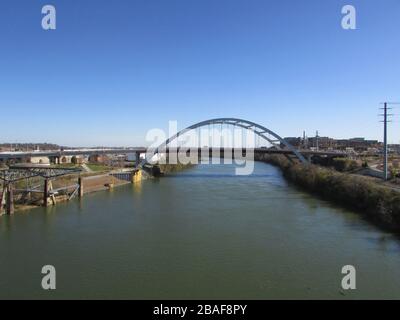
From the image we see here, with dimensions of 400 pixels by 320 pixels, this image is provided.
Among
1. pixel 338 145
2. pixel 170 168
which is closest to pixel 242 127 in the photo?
pixel 170 168

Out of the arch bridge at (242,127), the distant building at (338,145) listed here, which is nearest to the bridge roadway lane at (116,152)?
the arch bridge at (242,127)

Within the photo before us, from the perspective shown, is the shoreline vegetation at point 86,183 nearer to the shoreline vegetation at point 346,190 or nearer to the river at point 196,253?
the shoreline vegetation at point 346,190

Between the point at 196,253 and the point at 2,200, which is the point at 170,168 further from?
the point at 196,253

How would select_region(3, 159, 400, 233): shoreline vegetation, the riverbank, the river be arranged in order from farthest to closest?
select_region(3, 159, 400, 233): shoreline vegetation
the riverbank
the river

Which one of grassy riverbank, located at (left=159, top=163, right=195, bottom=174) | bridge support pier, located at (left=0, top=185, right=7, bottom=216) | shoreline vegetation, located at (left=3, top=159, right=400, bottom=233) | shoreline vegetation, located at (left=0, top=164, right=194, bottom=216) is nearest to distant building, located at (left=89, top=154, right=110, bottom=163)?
grassy riverbank, located at (left=159, top=163, right=195, bottom=174)

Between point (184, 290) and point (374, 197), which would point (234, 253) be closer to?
point (184, 290)

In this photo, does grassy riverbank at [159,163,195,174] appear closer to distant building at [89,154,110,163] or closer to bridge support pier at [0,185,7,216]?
distant building at [89,154,110,163]
